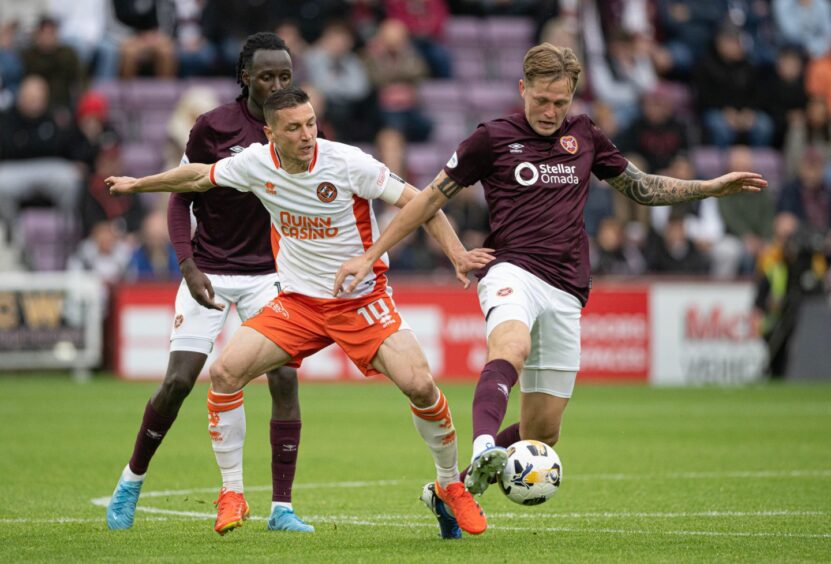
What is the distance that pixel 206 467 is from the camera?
11336 millimetres

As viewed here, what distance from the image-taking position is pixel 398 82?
75.6ft

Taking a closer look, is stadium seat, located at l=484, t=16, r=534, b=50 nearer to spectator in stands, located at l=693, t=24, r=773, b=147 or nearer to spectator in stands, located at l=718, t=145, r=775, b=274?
spectator in stands, located at l=693, t=24, r=773, b=147

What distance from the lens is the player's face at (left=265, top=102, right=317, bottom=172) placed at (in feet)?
24.7

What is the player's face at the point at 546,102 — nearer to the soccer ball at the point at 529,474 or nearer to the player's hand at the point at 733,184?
the player's hand at the point at 733,184

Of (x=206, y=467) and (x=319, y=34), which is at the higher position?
(x=319, y=34)

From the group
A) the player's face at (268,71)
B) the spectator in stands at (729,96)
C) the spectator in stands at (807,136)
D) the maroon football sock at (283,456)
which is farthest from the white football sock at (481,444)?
the spectator in stands at (729,96)

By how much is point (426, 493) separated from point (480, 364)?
11183 mm

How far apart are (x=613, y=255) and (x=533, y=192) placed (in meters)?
12.6

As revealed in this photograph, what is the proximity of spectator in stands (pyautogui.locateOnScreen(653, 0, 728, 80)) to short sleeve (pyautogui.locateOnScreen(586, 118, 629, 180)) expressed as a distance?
693 inches

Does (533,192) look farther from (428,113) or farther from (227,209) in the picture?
(428,113)

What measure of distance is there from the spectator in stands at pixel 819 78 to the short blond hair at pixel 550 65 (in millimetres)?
18735

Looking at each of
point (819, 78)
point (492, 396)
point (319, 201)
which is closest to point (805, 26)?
point (819, 78)

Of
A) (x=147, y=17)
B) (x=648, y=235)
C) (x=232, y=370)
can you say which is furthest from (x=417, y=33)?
(x=232, y=370)

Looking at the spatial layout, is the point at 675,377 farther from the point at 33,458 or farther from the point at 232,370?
the point at 232,370
